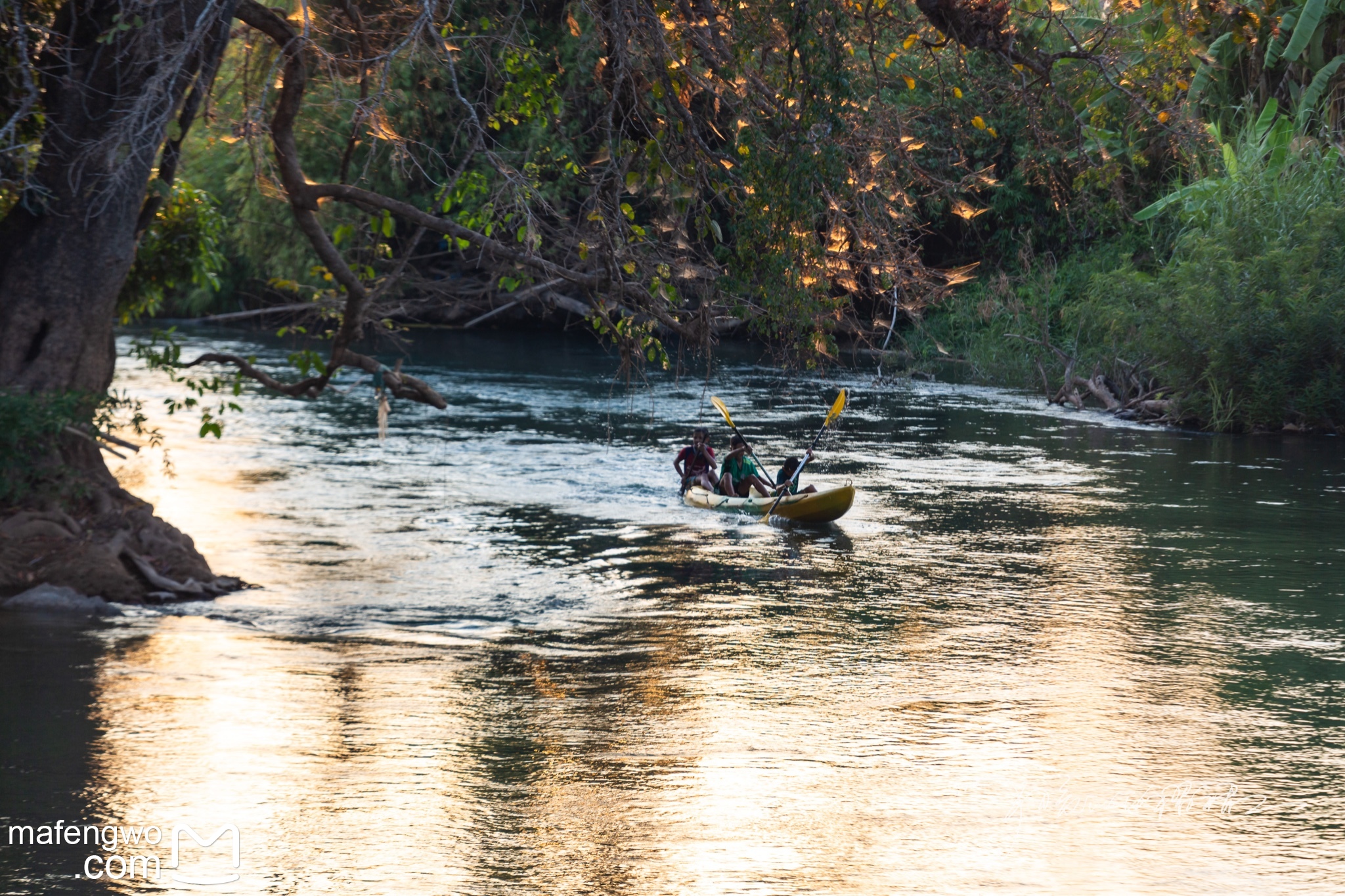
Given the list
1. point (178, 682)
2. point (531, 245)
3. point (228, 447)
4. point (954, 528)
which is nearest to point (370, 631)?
point (178, 682)

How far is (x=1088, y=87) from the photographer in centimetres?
1001

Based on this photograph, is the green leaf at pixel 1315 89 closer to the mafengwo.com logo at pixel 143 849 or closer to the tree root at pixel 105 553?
the tree root at pixel 105 553

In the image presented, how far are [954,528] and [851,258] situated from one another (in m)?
10.2

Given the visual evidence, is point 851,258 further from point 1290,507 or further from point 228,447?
point 228,447

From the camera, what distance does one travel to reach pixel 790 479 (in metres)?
20.0

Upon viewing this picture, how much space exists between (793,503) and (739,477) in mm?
1671

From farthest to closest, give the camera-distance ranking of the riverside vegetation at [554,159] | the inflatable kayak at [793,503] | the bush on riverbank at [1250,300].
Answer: the bush on riverbank at [1250,300], the inflatable kayak at [793,503], the riverside vegetation at [554,159]

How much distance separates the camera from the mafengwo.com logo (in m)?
6.97

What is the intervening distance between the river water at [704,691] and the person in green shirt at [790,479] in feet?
2.10

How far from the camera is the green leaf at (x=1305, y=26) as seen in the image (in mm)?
25547

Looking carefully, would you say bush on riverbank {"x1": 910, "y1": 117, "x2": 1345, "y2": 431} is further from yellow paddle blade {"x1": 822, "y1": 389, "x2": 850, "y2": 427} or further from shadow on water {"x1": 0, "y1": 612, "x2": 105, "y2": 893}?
shadow on water {"x1": 0, "y1": 612, "x2": 105, "y2": 893}

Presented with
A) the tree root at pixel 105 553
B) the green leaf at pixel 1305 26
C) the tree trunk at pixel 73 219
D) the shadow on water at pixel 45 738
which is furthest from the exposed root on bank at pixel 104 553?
the green leaf at pixel 1305 26

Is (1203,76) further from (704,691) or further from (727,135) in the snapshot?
(704,691)

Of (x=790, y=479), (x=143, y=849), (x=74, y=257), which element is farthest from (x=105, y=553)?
(x=790, y=479)
